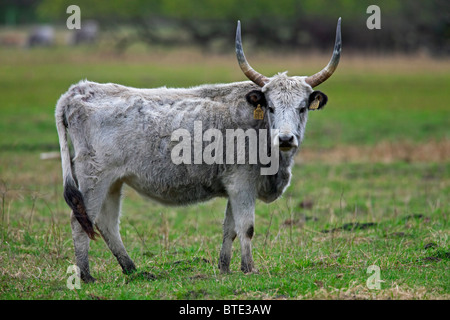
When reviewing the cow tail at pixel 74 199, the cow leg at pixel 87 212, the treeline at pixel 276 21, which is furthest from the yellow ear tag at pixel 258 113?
the treeline at pixel 276 21

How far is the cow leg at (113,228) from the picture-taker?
789 cm

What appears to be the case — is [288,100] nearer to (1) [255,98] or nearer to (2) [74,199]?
(1) [255,98]

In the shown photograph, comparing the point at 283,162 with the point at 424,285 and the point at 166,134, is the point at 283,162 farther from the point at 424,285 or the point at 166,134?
the point at 424,285

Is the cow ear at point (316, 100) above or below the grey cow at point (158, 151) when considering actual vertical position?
above

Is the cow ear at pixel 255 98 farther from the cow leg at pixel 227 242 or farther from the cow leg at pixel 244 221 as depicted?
the cow leg at pixel 227 242

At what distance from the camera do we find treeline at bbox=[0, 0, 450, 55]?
40.2 m

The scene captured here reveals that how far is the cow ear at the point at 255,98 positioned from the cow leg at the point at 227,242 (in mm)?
1247

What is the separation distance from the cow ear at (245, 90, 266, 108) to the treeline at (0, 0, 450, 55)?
1261 inches

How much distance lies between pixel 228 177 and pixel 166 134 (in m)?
0.86

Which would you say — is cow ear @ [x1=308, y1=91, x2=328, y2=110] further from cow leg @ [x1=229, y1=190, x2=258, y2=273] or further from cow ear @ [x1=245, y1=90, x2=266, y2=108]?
cow leg @ [x1=229, y1=190, x2=258, y2=273]

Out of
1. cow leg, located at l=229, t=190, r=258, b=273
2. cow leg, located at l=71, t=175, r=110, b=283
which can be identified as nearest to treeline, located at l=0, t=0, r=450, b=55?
cow leg, located at l=229, t=190, r=258, b=273

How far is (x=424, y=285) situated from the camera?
6.76 metres

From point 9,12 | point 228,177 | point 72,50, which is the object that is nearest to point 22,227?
point 228,177

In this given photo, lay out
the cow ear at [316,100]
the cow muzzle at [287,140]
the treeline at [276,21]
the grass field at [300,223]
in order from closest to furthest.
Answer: the grass field at [300,223] < the cow muzzle at [287,140] < the cow ear at [316,100] < the treeline at [276,21]
